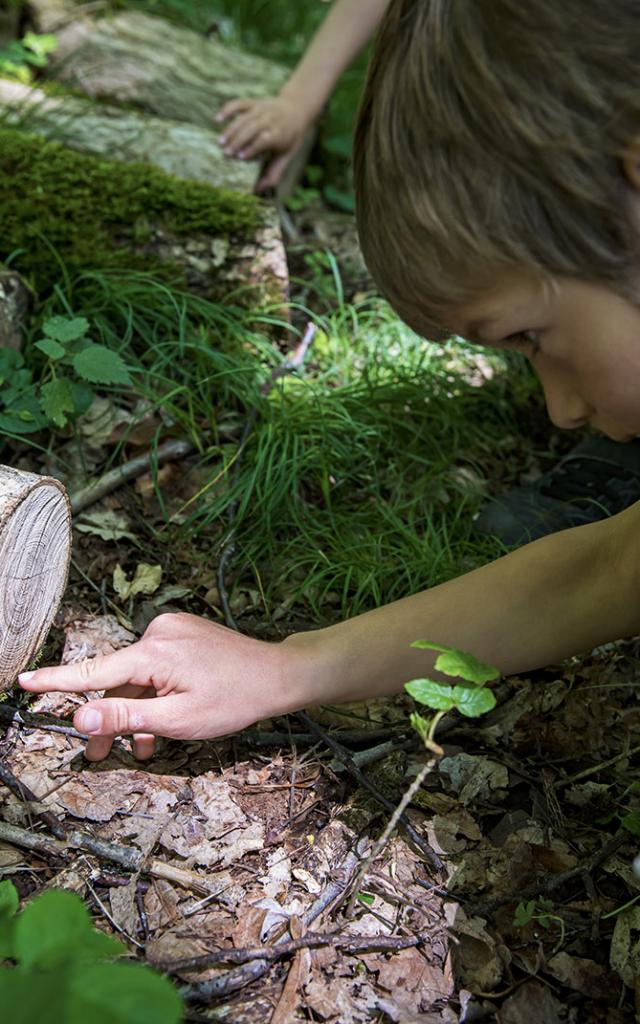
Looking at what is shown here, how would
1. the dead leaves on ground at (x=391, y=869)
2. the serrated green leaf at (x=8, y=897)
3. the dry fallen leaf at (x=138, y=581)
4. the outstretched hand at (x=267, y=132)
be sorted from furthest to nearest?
the outstretched hand at (x=267, y=132), the dry fallen leaf at (x=138, y=581), the dead leaves on ground at (x=391, y=869), the serrated green leaf at (x=8, y=897)

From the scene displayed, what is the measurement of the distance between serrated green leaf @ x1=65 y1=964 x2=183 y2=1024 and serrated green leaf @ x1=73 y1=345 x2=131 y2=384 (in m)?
1.81

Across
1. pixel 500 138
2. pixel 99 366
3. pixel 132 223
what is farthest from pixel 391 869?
pixel 132 223

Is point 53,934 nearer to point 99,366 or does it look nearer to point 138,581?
point 138,581

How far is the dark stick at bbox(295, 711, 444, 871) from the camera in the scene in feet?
6.36

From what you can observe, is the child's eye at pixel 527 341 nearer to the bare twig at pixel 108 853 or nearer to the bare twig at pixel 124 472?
the bare twig at pixel 108 853

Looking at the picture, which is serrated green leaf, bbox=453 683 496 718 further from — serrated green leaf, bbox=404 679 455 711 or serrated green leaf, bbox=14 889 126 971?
serrated green leaf, bbox=14 889 126 971

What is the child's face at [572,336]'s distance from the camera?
58.4 inches

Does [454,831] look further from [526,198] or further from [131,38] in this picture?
[131,38]

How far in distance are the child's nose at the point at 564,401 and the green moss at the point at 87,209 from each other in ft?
6.53

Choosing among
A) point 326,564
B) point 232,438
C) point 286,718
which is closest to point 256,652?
point 286,718

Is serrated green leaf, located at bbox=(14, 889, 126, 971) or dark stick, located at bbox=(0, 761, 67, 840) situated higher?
serrated green leaf, located at bbox=(14, 889, 126, 971)

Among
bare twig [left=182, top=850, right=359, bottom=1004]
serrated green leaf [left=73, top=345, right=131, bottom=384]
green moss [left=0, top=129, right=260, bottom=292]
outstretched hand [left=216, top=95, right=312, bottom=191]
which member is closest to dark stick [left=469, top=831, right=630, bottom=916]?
bare twig [left=182, top=850, right=359, bottom=1004]

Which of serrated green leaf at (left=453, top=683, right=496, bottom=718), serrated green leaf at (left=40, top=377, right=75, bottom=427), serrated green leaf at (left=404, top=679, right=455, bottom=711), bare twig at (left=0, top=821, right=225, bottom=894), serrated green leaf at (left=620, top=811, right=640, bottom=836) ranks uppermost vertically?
serrated green leaf at (left=453, top=683, right=496, bottom=718)

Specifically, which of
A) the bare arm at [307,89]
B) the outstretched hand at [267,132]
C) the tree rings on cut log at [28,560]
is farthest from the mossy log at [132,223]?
the tree rings on cut log at [28,560]
